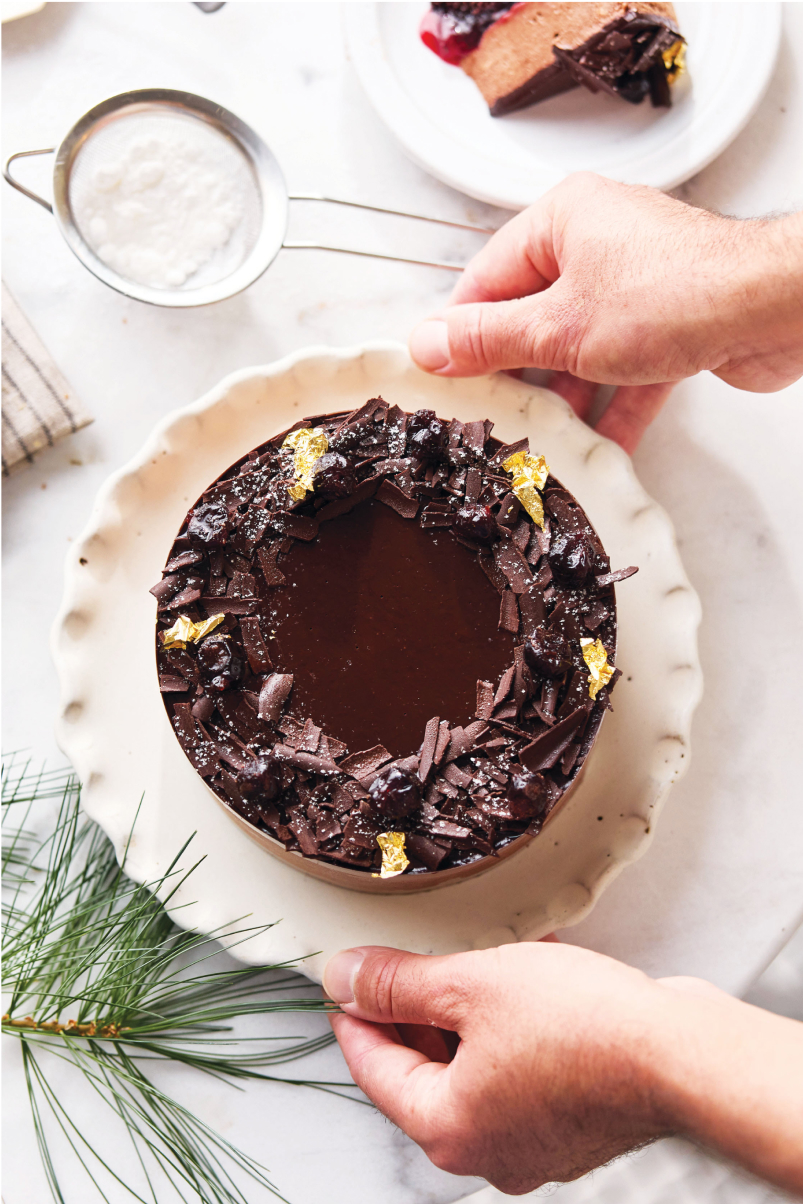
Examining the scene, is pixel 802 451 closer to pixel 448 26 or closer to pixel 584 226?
pixel 584 226

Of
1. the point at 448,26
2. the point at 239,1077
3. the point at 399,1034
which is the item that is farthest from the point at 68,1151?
the point at 448,26

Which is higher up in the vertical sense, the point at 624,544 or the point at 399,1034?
the point at 624,544

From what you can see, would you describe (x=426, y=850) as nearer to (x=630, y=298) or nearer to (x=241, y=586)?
(x=241, y=586)

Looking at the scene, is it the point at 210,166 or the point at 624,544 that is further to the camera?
the point at 210,166

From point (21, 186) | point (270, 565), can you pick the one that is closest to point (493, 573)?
point (270, 565)

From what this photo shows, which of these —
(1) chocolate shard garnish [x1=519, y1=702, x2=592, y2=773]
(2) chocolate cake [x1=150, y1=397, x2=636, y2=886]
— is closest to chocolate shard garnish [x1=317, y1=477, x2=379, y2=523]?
(2) chocolate cake [x1=150, y1=397, x2=636, y2=886]

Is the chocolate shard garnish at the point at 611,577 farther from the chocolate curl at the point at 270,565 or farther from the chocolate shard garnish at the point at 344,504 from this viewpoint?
the chocolate curl at the point at 270,565
